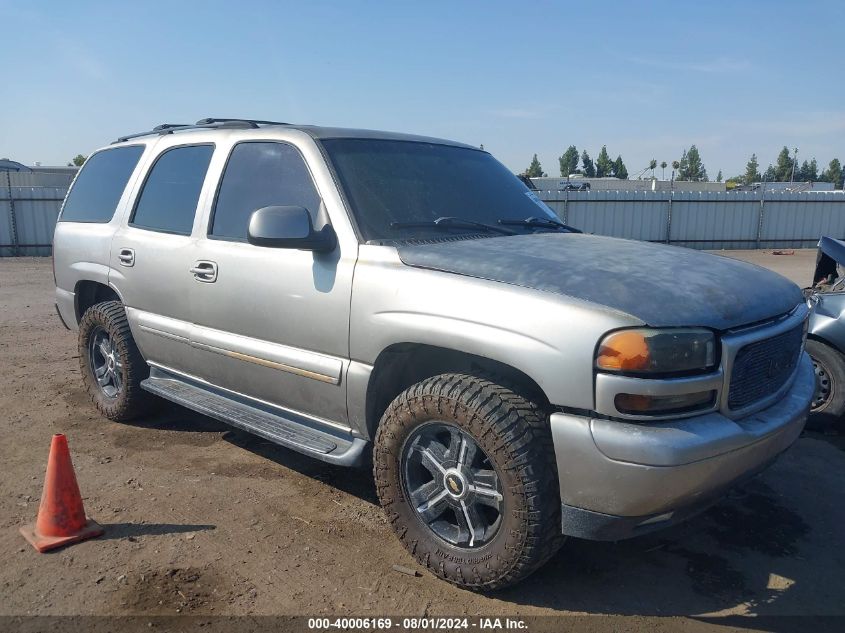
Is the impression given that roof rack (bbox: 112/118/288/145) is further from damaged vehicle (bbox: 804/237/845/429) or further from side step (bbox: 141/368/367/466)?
damaged vehicle (bbox: 804/237/845/429)

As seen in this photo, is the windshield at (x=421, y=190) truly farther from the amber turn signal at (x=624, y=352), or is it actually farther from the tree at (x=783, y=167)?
the tree at (x=783, y=167)

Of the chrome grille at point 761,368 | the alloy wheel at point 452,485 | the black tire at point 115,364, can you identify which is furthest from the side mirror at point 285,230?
the black tire at point 115,364

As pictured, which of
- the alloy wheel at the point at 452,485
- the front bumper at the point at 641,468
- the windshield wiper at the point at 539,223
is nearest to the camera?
the front bumper at the point at 641,468

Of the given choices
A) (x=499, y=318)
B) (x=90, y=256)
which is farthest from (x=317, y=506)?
(x=90, y=256)

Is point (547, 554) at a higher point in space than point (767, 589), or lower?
higher

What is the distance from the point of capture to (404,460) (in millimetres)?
3133

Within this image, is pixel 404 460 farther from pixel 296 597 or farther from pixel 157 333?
pixel 157 333

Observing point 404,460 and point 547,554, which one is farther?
point 404,460

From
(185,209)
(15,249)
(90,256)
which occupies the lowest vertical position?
(15,249)

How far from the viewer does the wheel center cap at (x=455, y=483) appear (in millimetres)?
2945

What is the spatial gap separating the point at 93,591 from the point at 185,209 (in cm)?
230

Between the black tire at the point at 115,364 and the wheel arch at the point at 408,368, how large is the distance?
2.31 metres

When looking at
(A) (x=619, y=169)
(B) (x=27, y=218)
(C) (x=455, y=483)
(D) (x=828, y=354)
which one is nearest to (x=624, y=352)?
(C) (x=455, y=483)

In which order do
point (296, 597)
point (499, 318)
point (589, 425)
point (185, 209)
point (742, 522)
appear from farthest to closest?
point (185, 209), point (742, 522), point (296, 597), point (499, 318), point (589, 425)
